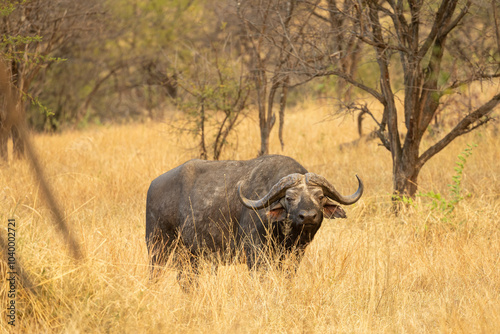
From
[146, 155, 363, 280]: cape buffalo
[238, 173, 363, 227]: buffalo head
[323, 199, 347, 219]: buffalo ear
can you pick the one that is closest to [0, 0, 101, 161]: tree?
[146, 155, 363, 280]: cape buffalo

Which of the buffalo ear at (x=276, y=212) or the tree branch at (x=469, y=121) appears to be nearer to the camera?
the buffalo ear at (x=276, y=212)

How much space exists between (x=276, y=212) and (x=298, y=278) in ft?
1.99

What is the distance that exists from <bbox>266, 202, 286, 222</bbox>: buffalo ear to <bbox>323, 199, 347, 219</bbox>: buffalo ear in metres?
0.39

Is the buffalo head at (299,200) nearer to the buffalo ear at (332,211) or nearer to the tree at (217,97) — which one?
the buffalo ear at (332,211)

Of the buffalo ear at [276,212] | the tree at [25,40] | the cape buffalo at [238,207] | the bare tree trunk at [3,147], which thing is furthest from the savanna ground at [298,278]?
the tree at [25,40]

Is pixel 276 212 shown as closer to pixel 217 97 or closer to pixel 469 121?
pixel 469 121

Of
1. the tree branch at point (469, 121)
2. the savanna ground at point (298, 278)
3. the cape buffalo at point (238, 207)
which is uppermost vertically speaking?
the tree branch at point (469, 121)

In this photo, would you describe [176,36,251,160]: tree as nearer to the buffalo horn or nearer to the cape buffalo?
the cape buffalo

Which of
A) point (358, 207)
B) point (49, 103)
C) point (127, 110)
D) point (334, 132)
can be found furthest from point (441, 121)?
point (127, 110)

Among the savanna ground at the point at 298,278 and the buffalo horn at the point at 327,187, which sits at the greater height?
the buffalo horn at the point at 327,187

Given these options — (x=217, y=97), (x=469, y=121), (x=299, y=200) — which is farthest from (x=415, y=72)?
(x=217, y=97)

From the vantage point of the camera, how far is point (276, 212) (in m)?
4.94

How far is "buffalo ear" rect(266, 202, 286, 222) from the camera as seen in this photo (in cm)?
490

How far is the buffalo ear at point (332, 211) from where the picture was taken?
16.3 feet
